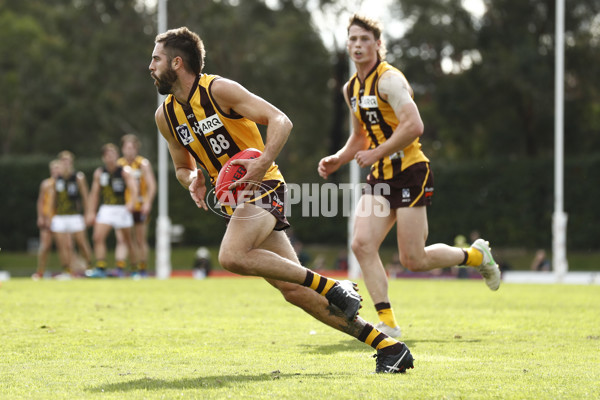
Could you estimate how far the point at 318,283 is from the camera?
5617mm

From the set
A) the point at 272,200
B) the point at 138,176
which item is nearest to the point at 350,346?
the point at 272,200

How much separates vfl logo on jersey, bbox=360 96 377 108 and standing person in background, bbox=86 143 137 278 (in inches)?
379

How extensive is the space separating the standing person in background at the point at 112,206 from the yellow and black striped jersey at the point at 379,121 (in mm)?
9564

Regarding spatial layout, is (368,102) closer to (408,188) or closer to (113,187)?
(408,188)

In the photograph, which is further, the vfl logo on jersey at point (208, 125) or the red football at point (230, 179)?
the vfl logo on jersey at point (208, 125)

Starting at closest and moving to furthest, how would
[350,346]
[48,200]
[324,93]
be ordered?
[350,346] < [48,200] < [324,93]

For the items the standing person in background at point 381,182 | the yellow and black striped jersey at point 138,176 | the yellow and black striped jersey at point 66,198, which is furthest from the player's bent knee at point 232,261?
the yellow and black striped jersey at point 66,198

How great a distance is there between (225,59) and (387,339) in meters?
36.6

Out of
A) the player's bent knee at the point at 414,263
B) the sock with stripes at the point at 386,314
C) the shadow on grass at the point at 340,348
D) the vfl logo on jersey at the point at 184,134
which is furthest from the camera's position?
the player's bent knee at the point at 414,263

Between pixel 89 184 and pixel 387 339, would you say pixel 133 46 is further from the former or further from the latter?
pixel 387 339

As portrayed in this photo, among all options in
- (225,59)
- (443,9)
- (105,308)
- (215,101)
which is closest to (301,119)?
(225,59)

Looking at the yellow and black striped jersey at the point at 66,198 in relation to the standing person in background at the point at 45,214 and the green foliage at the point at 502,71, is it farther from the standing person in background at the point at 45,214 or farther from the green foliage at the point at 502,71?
the green foliage at the point at 502,71

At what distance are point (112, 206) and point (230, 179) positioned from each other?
11.8 metres

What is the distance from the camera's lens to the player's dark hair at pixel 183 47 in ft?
19.5
